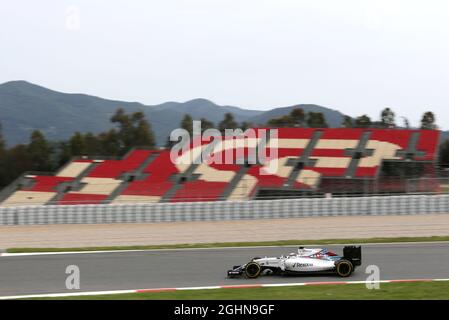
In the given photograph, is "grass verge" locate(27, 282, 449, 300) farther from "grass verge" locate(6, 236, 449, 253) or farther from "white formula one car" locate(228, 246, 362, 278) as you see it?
"grass verge" locate(6, 236, 449, 253)

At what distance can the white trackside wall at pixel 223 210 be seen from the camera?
16.0 metres

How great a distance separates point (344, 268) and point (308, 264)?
53cm

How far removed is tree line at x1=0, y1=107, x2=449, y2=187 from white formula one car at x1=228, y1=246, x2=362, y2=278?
97.7 feet

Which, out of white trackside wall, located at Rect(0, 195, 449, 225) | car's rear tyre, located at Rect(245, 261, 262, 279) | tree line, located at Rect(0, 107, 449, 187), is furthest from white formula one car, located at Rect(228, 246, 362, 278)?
tree line, located at Rect(0, 107, 449, 187)

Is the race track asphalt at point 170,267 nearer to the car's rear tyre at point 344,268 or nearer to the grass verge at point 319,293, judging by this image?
the car's rear tyre at point 344,268

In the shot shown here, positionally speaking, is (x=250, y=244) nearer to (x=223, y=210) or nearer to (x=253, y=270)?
(x=253, y=270)

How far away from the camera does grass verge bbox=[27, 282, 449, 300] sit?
6527mm

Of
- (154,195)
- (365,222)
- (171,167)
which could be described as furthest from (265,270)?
(171,167)

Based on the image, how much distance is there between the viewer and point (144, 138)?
55.3 m

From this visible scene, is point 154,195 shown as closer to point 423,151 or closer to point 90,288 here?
point 90,288

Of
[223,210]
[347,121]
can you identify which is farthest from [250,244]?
[347,121]

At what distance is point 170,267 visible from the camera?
30.3ft
